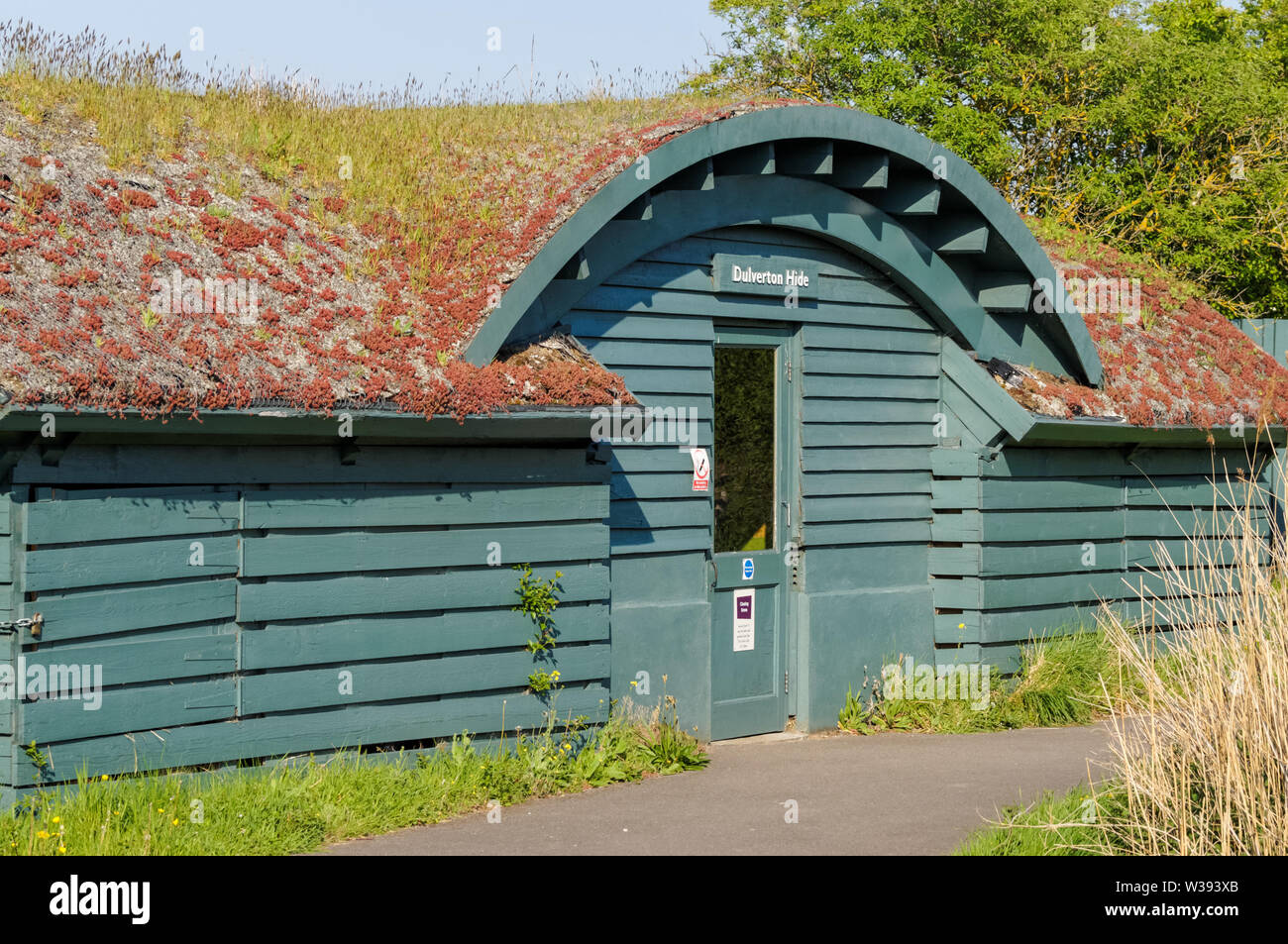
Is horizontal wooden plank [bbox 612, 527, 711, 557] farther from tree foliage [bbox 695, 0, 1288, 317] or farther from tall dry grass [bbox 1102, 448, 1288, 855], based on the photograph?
tree foliage [bbox 695, 0, 1288, 317]

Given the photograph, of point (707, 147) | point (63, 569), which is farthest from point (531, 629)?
point (707, 147)

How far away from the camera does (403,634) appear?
770cm

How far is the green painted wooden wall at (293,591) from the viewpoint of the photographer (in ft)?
21.3

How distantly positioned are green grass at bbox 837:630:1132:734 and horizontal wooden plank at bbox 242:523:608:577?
119 inches

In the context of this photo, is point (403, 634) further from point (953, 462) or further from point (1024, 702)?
point (1024, 702)

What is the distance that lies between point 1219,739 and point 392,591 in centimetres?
445

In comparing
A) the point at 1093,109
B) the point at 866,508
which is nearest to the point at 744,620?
the point at 866,508

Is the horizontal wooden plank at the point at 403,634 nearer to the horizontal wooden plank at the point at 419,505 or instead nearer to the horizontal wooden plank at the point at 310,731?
the horizontal wooden plank at the point at 310,731

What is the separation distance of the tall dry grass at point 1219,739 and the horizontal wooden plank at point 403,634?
3.46 m

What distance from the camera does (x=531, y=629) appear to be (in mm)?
8195

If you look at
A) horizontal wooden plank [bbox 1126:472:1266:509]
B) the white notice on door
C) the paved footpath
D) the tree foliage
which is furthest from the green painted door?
the tree foliage

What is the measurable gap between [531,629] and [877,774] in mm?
2485

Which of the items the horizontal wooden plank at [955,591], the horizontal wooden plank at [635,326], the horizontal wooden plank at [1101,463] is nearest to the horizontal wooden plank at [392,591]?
the horizontal wooden plank at [635,326]

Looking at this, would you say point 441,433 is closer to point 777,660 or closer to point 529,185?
point 529,185
